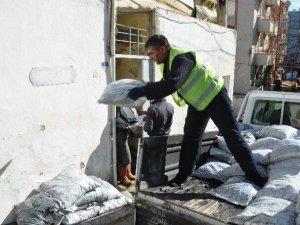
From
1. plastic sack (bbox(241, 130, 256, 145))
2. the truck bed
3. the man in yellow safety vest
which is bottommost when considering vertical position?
the truck bed

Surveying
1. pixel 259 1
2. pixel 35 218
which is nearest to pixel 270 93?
pixel 35 218

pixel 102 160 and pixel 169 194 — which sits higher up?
pixel 169 194

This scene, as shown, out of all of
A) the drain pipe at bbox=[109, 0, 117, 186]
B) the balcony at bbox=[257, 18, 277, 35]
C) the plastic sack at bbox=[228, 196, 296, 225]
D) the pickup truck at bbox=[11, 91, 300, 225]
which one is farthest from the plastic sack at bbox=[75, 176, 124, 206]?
the balcony at bbox=[257, 18, 277, 35]

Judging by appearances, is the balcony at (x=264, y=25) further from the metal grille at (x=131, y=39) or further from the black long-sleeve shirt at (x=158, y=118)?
the black long-sleeve shirt at (x=158, y=118)

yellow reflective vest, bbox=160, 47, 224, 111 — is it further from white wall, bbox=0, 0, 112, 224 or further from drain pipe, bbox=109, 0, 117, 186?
drain pipe, bbox=109, 0, 117, 186

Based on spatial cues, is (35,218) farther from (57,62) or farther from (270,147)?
(270,147)

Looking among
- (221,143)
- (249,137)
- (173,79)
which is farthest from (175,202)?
(249,137)

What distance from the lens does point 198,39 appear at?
883 cm

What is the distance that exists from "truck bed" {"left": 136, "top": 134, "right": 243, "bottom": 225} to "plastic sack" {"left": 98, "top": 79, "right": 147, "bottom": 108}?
0.35 meters

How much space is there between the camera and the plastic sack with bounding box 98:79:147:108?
3080mm

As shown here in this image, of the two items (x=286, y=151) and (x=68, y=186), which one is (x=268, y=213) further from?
(x=68, y=186)

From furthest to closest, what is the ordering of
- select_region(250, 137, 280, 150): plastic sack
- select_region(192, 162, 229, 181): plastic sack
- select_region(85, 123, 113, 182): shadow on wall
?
select_region(85, 123, 113, 182): shadow on wall → select_region(250, 137, 280, 150): plastic sack → select_region(192, 162, 229, 181): plastic sack

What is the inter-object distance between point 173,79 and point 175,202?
0.96 meters

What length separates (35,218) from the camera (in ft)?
14.6
